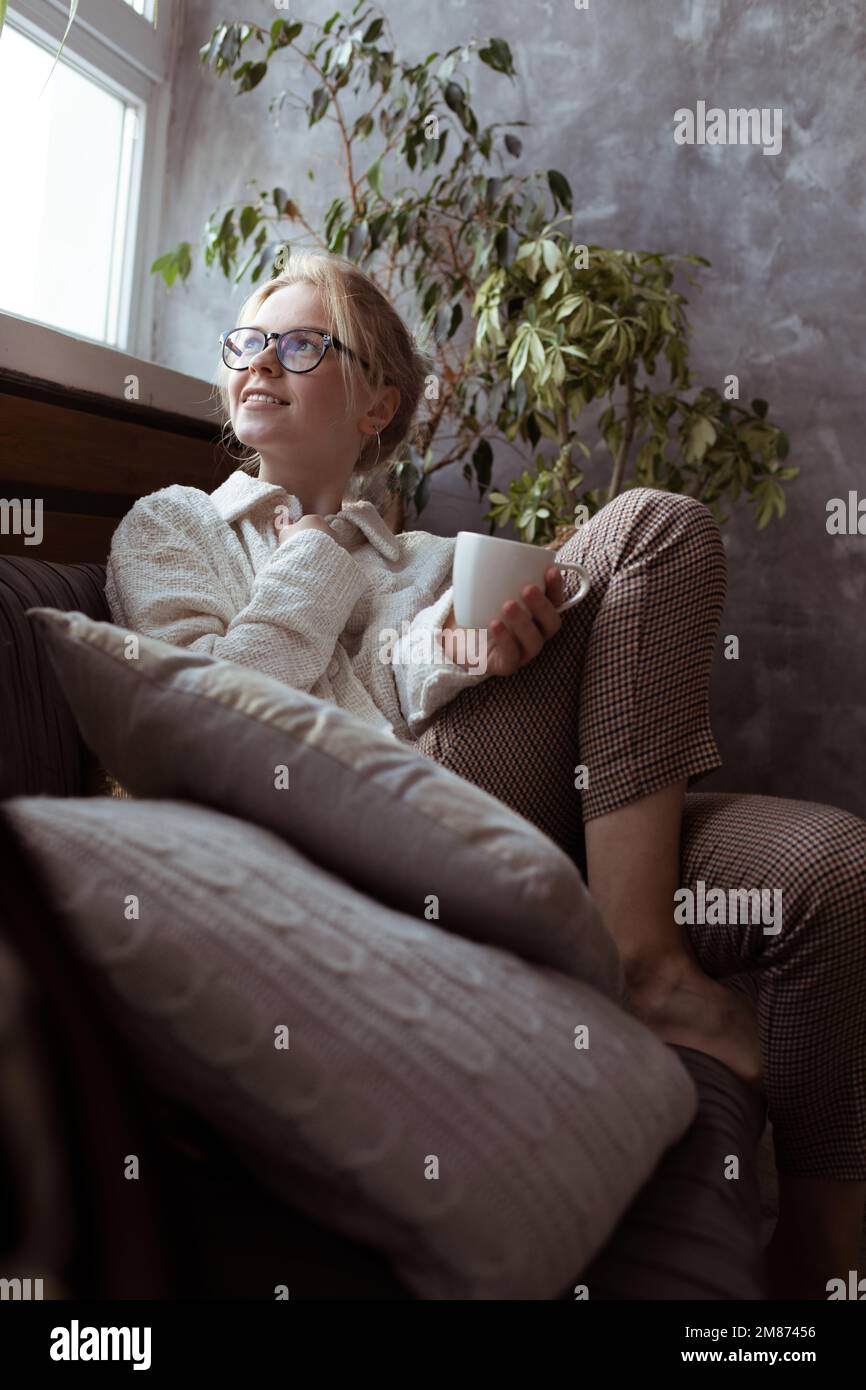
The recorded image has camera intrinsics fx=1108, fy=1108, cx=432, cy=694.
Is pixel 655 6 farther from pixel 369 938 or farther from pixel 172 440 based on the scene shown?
pixel 369 938

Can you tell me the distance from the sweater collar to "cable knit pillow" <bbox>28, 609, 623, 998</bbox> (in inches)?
29.9

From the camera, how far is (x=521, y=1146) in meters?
0.48

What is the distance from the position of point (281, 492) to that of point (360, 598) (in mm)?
171

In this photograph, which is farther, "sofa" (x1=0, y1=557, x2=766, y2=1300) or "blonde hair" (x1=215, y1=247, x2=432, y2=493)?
"blonde hair" (x1=215, y1=247, x2=432, y2=493)

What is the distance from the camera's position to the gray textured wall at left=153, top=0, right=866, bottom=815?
96.7 inches

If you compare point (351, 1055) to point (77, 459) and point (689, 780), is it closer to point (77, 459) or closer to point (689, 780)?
point (689, 780)

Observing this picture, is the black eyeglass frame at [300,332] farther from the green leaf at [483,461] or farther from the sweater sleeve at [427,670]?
the green leaf at [483,461]

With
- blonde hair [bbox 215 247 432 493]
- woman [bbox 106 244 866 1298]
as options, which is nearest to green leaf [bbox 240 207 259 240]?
blonde hair [bbox 215 247 432 493]

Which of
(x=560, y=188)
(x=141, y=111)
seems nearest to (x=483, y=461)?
(x=560, y=188)

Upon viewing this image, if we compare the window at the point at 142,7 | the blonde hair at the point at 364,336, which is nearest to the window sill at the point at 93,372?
the blonde hair at the point at 364,336

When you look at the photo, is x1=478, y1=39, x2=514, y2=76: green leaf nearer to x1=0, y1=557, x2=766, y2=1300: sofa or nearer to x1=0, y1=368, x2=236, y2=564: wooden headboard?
x1=0, y1=368, x2=236, y2=564: wooden headboard

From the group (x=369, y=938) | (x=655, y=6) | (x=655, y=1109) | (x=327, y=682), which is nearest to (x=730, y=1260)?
(x=655, y=1109)

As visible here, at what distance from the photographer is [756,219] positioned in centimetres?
250

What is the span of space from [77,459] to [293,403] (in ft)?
1.06
